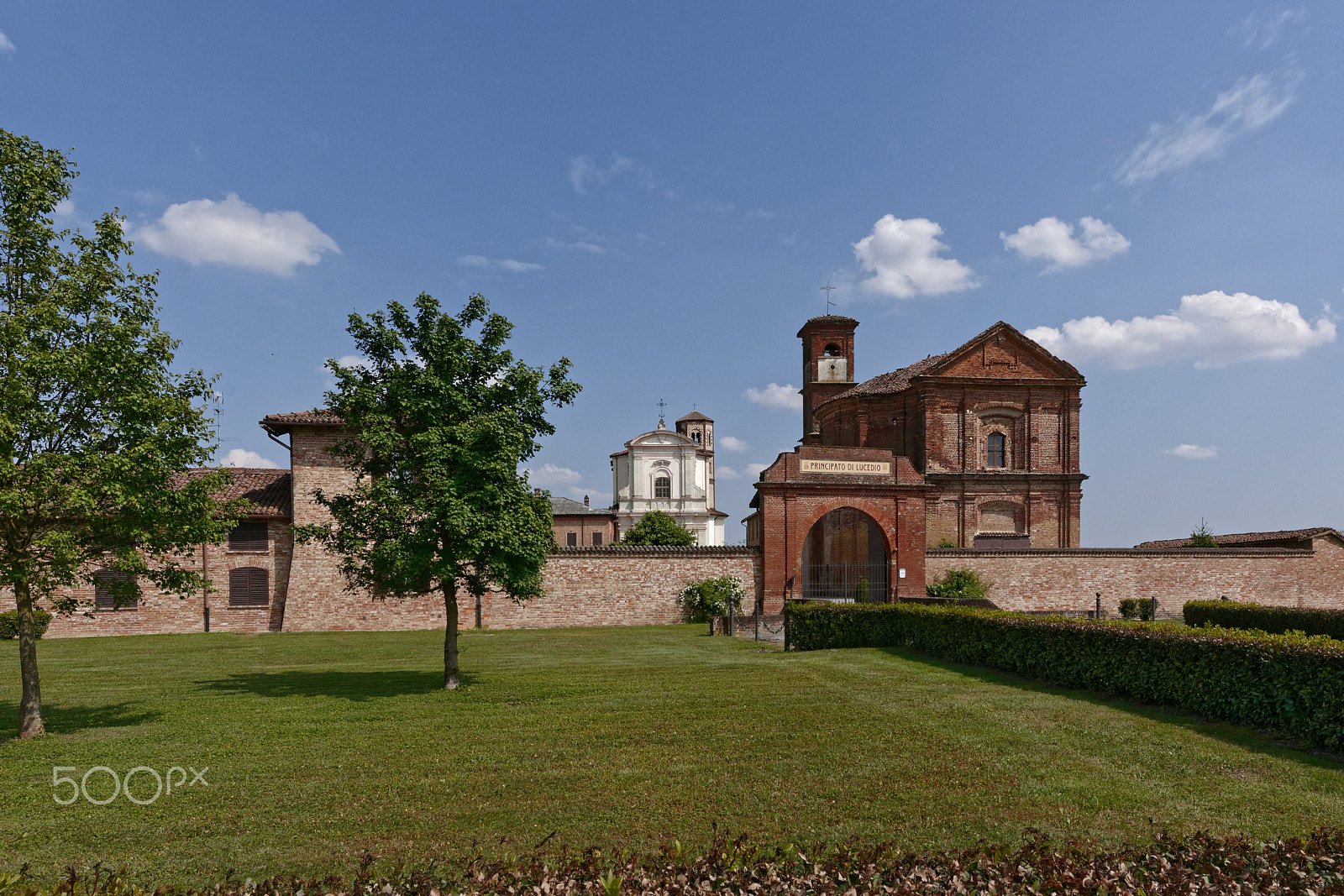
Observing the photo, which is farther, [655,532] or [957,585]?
[655,532]

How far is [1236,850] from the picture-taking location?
4.62 meters

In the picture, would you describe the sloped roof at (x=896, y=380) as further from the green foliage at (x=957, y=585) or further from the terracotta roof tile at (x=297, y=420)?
the terracotta roof tile at (x=297, y=420)

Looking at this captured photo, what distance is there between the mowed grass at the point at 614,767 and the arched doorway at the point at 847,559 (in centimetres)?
1354

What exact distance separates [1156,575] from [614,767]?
95.5ft

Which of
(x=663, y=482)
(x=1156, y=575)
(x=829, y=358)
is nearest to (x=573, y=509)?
(x=663, y=482)

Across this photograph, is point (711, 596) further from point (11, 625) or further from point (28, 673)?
point (11, 625)

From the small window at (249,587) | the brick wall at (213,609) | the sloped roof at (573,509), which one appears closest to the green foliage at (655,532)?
the sloped roof at (573,509)

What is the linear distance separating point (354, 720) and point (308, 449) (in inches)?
692

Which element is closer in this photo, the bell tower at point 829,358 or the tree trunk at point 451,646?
the tree trunk at point 451,646

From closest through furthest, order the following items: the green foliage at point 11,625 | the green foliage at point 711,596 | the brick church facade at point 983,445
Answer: the green foliage at point 11,625 < the green foliage at point 711,596 < the brick church facade at point 983,445

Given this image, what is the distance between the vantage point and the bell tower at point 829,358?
46469mm

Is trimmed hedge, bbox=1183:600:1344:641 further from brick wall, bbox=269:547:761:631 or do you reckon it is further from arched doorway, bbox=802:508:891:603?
brick wall, bbox=269:547:761:631

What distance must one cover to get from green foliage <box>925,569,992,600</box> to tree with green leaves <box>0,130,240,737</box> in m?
23.6

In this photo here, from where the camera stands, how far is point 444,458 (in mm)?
12367
